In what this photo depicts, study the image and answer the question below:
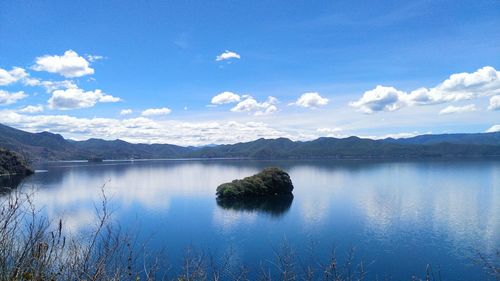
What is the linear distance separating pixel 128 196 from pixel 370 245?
61.1 meters

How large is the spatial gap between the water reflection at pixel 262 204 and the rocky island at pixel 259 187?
194 cm

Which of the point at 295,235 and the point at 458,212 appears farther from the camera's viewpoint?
the point at 458,212

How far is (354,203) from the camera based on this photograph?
2911 inches

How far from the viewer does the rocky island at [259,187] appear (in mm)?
82938

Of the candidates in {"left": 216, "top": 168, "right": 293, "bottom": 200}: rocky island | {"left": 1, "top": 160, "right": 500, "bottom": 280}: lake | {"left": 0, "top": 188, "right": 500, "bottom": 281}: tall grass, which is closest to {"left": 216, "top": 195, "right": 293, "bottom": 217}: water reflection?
{"left": 1, "top": 160, "right": 500, "bottom": 280}: lake

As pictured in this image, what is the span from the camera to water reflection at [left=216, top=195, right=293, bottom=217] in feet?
225

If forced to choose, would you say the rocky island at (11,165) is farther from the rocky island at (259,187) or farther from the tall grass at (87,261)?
the tall grass at (87,261)

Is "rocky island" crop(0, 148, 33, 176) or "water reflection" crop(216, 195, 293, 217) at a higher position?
"rocky island" crop(0, 148, 33, 176)

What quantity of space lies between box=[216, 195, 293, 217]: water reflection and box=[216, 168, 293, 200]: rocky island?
1943mm

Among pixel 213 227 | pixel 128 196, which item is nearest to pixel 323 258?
pixel 213 227

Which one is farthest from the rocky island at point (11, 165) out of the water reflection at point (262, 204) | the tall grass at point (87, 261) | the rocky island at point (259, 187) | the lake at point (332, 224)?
the tall grass at point (87, 261)

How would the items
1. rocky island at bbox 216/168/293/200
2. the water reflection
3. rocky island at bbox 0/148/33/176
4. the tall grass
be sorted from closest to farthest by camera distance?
the tall grass < the water reflection < rocky island at bbox 216/168/293/200 < rocky island at bbox 0/148/33/176

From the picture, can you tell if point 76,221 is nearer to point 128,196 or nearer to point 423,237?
point 128,196

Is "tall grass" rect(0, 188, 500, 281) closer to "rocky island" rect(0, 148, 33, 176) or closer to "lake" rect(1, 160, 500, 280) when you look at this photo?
"lake" rect(1, 160, 500, 280)
